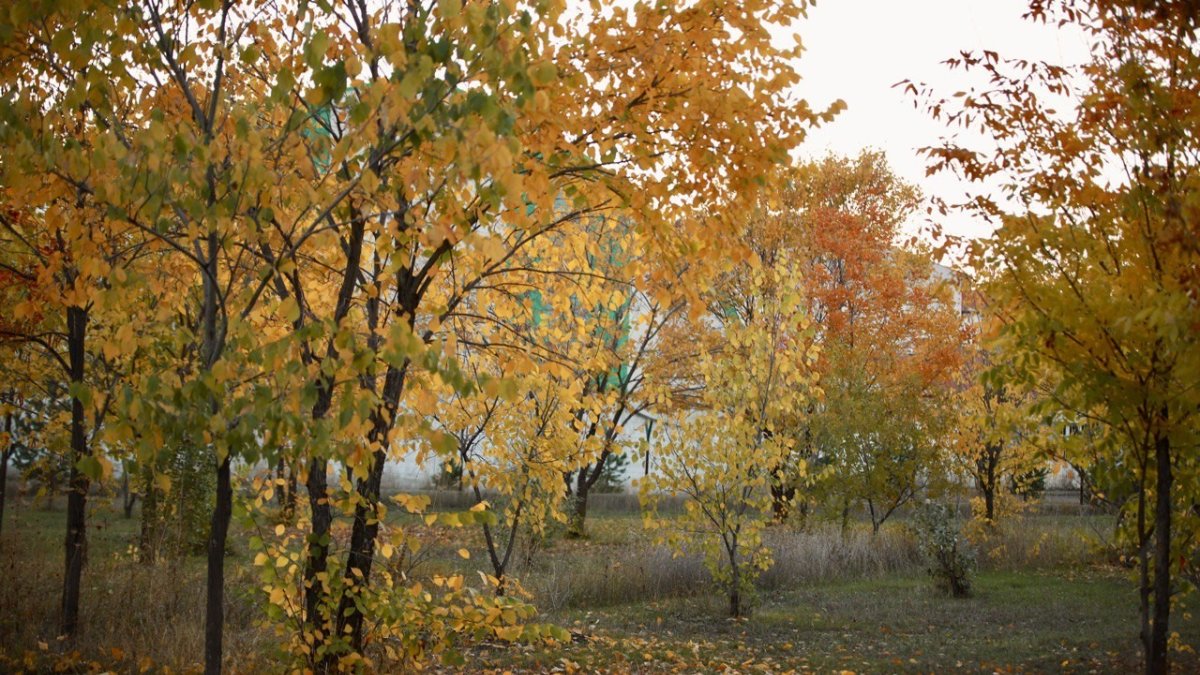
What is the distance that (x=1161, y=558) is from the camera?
538 centimetres

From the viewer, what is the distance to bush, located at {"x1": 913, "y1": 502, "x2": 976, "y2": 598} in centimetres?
1153

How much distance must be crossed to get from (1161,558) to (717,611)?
5642 millimetres

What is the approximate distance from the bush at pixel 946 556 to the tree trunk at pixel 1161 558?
6.17 meters

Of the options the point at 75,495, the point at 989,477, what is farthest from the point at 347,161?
the point at 989,477

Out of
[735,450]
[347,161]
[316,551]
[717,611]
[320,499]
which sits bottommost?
[717,611]

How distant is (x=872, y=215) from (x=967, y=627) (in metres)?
17.4

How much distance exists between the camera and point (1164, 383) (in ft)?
16.7

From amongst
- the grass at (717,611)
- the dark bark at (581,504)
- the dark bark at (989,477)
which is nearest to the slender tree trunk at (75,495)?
the grass at (717,611)

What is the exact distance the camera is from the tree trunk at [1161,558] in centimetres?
531

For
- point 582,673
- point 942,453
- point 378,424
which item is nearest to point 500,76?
point 378,424

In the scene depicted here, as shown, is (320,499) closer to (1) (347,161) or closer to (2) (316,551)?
(2) (316,551)

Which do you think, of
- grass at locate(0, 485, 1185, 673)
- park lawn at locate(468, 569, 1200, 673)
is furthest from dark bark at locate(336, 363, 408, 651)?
park lawn at locate(468, 569, 1200, 673)

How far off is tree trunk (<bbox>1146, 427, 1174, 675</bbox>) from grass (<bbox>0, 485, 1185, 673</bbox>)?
2.14 m

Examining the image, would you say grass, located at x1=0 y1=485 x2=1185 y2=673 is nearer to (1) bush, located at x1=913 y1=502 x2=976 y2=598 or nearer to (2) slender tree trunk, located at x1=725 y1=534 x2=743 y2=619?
(2) slender tree trunk, located at x1=725 y1=534 x2=743 y2=619
